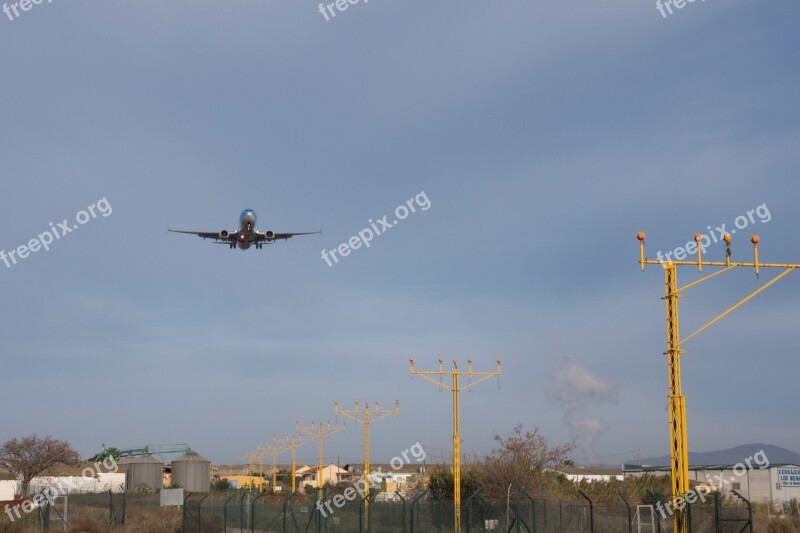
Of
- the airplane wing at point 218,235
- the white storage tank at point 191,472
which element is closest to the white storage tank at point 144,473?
the white storage tank at point 191,472

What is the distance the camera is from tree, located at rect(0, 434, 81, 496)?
99.0m

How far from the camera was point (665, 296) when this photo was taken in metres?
24.5

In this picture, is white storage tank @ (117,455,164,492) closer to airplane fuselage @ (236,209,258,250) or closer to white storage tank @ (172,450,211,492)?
white storage tank @ (172,450,211,492)

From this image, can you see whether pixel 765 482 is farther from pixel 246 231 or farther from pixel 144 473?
pixel 144 473

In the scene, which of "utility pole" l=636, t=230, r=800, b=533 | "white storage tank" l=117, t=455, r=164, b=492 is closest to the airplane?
"utility pole" l=636, t=230, r=800, b=533

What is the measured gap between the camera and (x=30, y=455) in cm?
9975

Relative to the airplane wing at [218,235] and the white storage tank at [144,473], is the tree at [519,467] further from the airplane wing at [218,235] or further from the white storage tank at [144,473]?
the white storage tank at [144,473]

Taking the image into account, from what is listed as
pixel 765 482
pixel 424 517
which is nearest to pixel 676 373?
pixel 424 517

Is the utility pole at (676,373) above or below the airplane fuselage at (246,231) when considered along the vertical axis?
below

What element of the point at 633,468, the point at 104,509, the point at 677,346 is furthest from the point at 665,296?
the point at 633,468

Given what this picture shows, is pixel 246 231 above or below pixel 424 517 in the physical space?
above

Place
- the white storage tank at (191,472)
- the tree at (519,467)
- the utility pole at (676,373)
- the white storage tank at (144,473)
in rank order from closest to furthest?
1. the utility pole at (676,373)
2. the tree at (519,467)
3. the white storage tank at (144,473)
4. the white storage tank at (191,472)

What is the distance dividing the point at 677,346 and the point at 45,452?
302 ft

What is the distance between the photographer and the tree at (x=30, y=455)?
9900 cm
